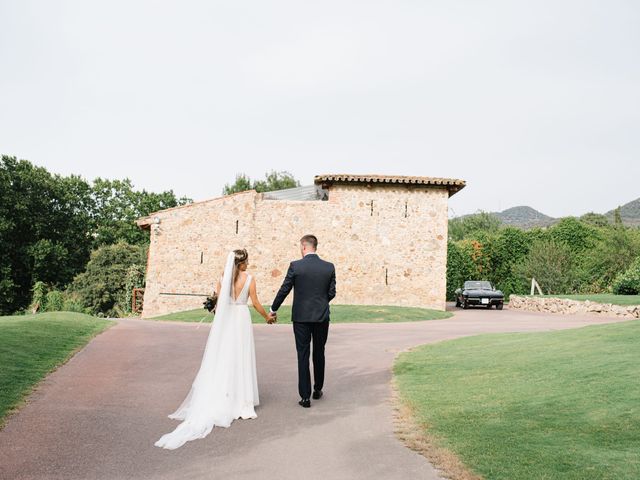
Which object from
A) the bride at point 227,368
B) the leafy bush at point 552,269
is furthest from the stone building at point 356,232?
→ the bride at point 227,368

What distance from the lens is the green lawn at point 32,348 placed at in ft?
25.3

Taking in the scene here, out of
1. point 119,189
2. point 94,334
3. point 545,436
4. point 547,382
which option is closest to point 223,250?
point 94,334

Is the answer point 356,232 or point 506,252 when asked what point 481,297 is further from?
point 506,252

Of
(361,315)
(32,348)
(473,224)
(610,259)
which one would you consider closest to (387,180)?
(361,315)

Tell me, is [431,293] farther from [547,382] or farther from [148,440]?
[148,440]

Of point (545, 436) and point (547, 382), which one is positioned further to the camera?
point (547, 382)

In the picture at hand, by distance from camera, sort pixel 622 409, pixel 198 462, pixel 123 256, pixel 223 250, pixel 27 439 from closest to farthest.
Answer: pixel 198 462, pixel 27 439, pixel 622 409, pixel 223 250, pixel 123 256

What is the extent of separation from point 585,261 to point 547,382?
35.1m

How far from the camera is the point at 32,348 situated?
35.2ft

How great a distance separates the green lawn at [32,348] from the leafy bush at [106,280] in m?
25.9

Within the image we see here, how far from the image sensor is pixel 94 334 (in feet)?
47.0

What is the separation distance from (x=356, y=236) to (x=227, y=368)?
23.3 m

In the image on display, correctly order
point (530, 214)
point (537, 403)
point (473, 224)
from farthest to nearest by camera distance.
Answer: point (530, 214)
point (473, 224)
point (537, 403)

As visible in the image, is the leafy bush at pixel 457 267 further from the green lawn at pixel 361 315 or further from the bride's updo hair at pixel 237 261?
the bride's updo hair at pixel 237 261
